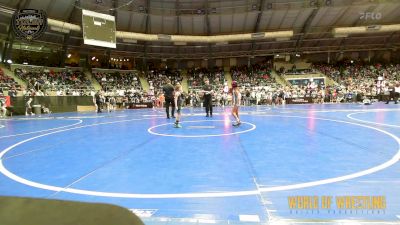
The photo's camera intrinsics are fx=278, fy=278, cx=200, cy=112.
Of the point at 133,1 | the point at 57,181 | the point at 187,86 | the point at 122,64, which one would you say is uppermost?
the point at 133,1

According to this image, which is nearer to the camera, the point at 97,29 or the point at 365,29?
the point at 97,29

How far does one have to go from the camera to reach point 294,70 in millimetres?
41031

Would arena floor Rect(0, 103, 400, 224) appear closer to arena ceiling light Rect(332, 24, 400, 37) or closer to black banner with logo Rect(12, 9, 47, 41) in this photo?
black banner with logo Rect(12, 9, 47, 41)

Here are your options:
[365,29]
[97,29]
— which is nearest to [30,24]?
[97,29]

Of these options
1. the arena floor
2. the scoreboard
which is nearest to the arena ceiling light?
the scoreboard

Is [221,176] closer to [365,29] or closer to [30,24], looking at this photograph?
[30,24]

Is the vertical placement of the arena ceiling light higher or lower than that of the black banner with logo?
higher

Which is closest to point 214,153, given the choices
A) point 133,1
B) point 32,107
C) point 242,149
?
point 242,149

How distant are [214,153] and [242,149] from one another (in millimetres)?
722

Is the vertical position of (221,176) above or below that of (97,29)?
below

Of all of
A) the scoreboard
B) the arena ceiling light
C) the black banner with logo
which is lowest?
the black banner with logo

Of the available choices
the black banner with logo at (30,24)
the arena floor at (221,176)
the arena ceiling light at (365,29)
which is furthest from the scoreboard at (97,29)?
the arena ceiling light at (365,29)

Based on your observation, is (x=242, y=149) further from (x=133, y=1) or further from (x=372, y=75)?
(x=372, y=75)

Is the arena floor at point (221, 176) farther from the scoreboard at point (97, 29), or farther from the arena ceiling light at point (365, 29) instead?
the arena ceiling light at point (365, 29)
